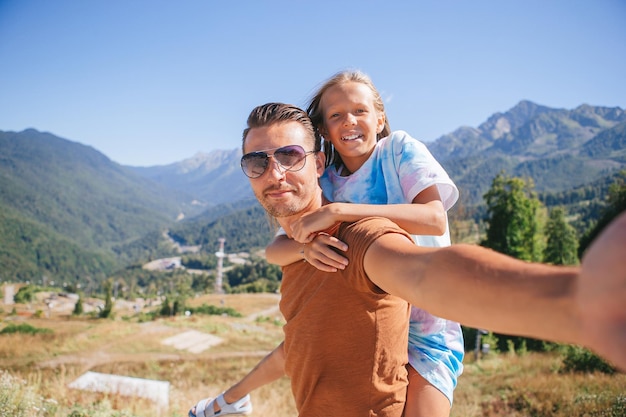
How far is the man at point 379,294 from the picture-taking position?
26.3 inches

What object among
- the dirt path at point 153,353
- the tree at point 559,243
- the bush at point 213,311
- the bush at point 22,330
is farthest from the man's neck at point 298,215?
the bush at point 213,311

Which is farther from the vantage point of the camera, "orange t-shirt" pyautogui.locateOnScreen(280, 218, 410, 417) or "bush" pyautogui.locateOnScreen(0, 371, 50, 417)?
"bush" pyautogui.locateOnScreen(0, 371, 50, 417)

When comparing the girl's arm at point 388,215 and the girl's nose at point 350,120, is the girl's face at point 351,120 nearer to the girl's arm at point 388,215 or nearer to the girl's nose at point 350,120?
the girl's nose at point 350,120

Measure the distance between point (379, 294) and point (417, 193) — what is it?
678 millimetres

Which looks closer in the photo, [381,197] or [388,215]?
[388,215]

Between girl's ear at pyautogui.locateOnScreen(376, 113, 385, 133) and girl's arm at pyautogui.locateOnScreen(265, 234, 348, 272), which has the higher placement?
girl's ear at pyautogui.locateOnScreen(376, 113, 385, 133)

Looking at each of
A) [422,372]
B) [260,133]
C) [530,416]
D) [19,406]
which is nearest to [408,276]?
[422,372]

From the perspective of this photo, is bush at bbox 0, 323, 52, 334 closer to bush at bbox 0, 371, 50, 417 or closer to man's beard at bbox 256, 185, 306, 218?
bush at bbox 0, 371, 50, 417

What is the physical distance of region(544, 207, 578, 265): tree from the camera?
1110 inches

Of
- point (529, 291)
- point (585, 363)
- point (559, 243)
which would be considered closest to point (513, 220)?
point (585, 363)

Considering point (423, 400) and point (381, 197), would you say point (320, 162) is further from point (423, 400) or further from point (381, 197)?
point (423, 400)

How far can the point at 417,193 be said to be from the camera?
84.7 inches

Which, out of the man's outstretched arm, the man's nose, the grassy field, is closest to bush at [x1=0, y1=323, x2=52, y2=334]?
the grassy field

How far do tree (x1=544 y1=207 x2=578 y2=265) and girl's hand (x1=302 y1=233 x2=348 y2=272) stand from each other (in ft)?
98.2
